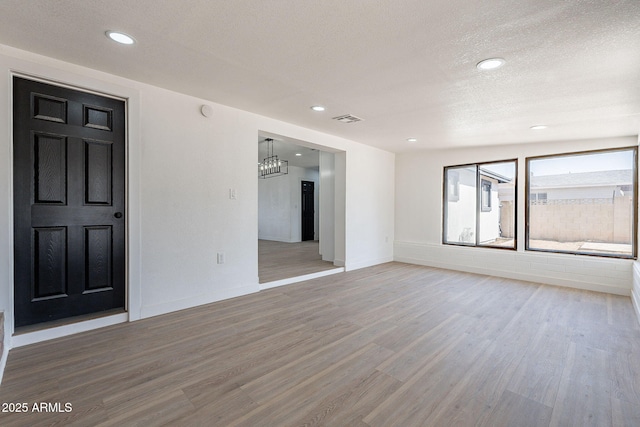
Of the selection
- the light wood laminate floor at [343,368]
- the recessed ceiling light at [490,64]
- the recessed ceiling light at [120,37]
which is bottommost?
the light wood laminate floor at [343,368]

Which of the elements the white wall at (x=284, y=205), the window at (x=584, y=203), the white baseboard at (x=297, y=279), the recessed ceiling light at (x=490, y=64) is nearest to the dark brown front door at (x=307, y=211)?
the white wall at (x=284, y=205)

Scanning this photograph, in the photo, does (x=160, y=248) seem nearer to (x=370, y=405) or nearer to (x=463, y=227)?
(x=370, y=405)

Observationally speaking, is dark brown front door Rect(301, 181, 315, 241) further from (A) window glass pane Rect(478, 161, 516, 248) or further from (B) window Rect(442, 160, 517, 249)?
(A) window glass pane Rect(478, 161, 516, 248)

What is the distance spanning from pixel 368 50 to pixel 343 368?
2.42 metres

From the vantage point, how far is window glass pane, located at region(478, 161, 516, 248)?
5.28 metres

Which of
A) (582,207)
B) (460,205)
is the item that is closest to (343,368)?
(460,205)

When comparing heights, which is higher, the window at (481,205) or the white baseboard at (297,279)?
the window at (481,205)

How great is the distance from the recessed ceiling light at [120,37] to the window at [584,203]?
5851 millimetres

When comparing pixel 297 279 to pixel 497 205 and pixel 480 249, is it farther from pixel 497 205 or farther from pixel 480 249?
pixel 497 205

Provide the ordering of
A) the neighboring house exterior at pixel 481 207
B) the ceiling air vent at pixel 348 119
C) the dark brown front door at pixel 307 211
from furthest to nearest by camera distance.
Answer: the dark brown front door at pixel 307 211 → the neighboring house exterior at pixel 481 207 → the ceiling air vent at pixel 348 119

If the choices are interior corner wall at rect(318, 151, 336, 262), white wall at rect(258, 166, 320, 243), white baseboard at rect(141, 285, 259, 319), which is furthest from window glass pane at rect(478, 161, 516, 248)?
white wall at rect(258, 166, 320, 243)

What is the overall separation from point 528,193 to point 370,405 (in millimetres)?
4939

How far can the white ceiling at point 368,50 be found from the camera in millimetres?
1814

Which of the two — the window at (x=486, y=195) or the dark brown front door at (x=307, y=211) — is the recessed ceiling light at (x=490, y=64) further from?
the dark brown front door at (x=307, y=211)
